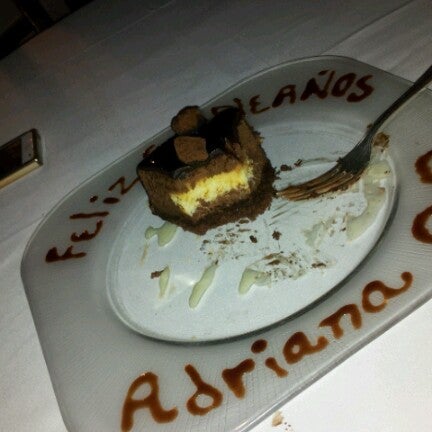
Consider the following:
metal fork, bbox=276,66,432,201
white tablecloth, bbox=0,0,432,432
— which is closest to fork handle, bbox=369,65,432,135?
metal fork, bbox=276,66,432,201

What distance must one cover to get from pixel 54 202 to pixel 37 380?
829 millimetres

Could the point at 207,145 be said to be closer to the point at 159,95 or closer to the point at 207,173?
the point at 207,173

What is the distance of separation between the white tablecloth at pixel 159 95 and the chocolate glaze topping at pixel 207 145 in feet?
1.59

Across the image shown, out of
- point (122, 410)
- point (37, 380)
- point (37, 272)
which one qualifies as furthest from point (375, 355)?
point (37, 272)

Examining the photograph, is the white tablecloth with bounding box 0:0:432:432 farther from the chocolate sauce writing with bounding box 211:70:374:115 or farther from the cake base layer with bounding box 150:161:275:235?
the cake base layer with bounding box 150:161:275:235

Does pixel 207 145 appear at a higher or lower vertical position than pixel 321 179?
higher

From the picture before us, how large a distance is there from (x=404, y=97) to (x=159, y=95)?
1.22 meters

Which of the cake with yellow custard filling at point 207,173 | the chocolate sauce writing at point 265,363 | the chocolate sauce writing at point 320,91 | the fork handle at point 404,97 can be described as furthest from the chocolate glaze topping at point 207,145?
the chocolate sauce writing at point 265,363

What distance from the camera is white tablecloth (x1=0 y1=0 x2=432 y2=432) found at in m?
0.88

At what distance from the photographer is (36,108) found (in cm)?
244

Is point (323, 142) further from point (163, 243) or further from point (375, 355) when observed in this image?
point (375, 355)

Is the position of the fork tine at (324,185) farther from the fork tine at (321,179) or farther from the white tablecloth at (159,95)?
the white tablecloth at (159,95)

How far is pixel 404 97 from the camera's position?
4.02ft

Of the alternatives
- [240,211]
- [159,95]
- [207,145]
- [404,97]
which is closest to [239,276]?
[240,211]
